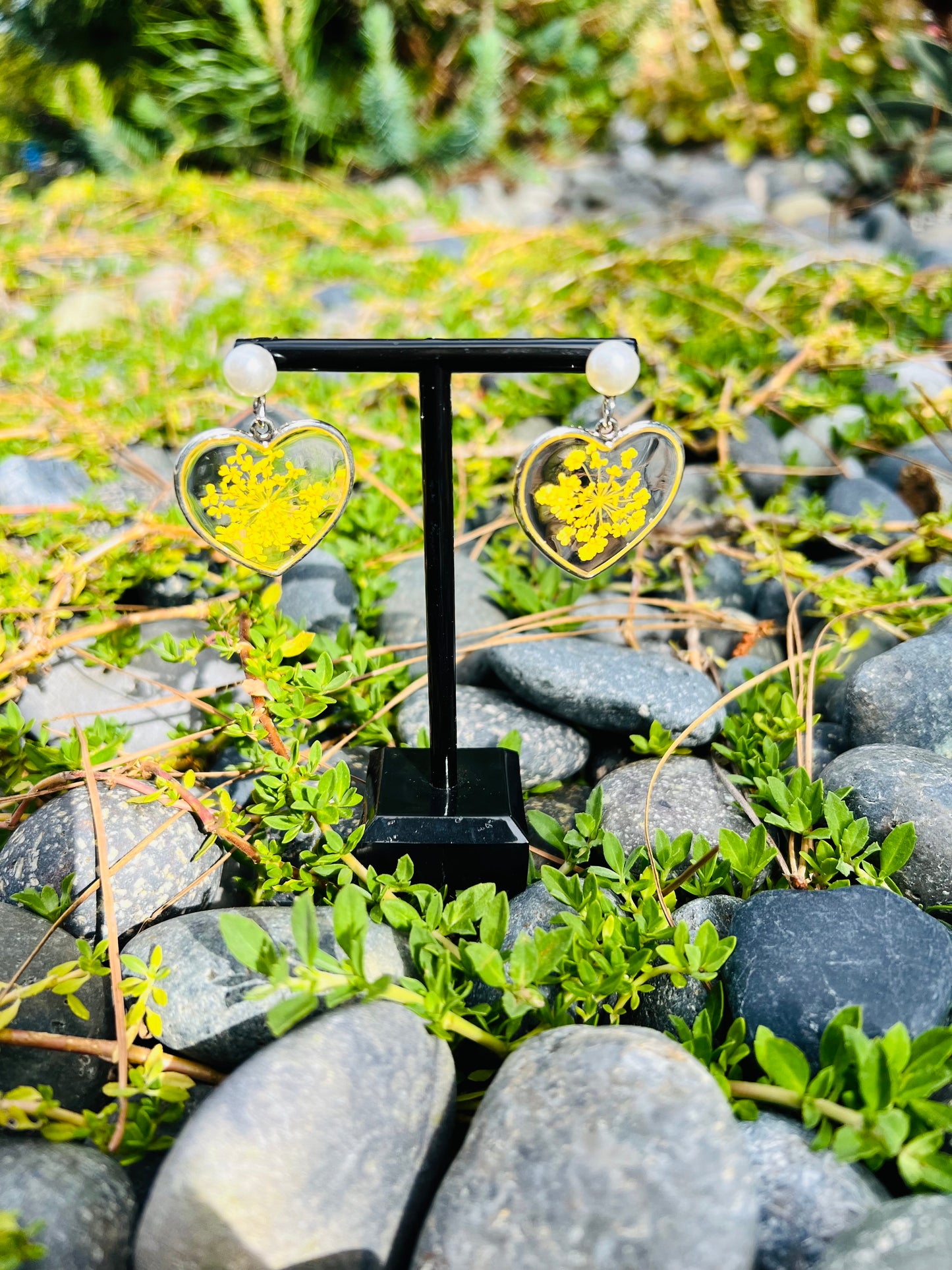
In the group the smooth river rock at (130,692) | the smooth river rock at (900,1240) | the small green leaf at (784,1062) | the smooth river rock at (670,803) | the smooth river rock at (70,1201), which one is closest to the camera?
the smooth river rock at (900,1240)

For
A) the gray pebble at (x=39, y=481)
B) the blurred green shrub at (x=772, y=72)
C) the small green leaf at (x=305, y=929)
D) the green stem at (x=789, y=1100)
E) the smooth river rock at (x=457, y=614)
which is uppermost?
the blurred green shrub at (x=772, y=72)

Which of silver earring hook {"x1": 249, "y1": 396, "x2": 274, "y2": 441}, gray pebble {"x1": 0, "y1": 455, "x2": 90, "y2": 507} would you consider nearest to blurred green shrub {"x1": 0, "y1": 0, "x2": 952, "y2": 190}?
gray pebble {"x1": 0, "y1": 455, "x2": 90, "y2": 507}

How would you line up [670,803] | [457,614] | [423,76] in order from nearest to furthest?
[670,803]
[457,614]
[423,76]

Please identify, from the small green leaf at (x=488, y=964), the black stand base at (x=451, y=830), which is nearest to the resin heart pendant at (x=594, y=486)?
the black stand base at (x=451, y=830)

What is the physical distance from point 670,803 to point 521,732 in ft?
1.09

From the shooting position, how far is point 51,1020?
4.56 feet

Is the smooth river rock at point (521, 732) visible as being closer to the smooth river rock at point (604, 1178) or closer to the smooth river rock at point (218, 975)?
the smooth river rock at point (218, 975)

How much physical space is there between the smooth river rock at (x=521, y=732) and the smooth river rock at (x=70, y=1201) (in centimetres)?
91

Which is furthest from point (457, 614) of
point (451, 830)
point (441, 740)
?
point (451, 830)

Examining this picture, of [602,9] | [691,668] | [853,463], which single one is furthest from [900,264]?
[602,9]

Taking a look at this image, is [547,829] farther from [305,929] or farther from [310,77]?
[310,77]

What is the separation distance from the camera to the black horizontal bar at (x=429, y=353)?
1311 mm

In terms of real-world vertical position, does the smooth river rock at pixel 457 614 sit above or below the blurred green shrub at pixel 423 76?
below

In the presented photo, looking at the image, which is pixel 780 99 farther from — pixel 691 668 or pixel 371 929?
pixel 371 929
